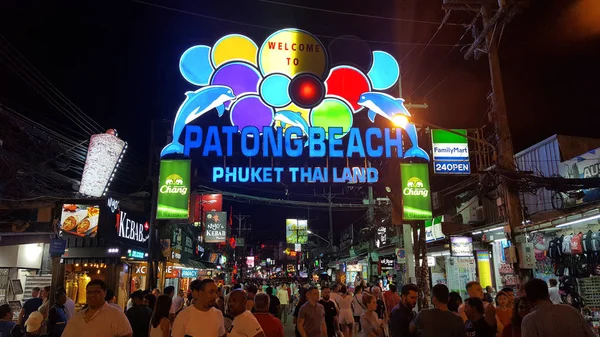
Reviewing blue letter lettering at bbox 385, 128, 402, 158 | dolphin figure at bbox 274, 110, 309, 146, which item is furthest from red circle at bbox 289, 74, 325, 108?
blue letter lettering at bbox 385, 128, 402, 158

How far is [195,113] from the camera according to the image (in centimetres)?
1588

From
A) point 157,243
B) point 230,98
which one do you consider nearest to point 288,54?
point 230,98

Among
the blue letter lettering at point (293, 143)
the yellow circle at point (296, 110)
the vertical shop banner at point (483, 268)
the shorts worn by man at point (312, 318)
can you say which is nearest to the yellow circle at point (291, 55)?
the yellow circle at point (296, 110)

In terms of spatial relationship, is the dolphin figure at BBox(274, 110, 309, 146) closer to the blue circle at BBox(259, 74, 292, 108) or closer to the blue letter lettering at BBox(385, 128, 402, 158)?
the blue circle at BBox(259, 74, 292, 108)

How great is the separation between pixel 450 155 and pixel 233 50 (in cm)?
877

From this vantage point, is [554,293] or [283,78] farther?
[283,78]

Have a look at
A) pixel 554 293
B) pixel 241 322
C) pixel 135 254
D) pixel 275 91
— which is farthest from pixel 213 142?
pixel 554 293

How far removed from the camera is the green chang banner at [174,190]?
1434cm

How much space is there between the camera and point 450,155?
1670cm

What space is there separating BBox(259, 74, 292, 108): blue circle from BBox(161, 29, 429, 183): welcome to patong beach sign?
4 cm

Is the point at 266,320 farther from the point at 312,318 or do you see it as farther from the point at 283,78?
the point at 283,78

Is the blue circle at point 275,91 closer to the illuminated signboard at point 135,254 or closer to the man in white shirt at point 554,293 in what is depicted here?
the illuminated signboard at point 135,254

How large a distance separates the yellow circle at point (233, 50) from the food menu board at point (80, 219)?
6822 mm

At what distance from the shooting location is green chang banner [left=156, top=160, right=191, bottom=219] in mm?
14344
